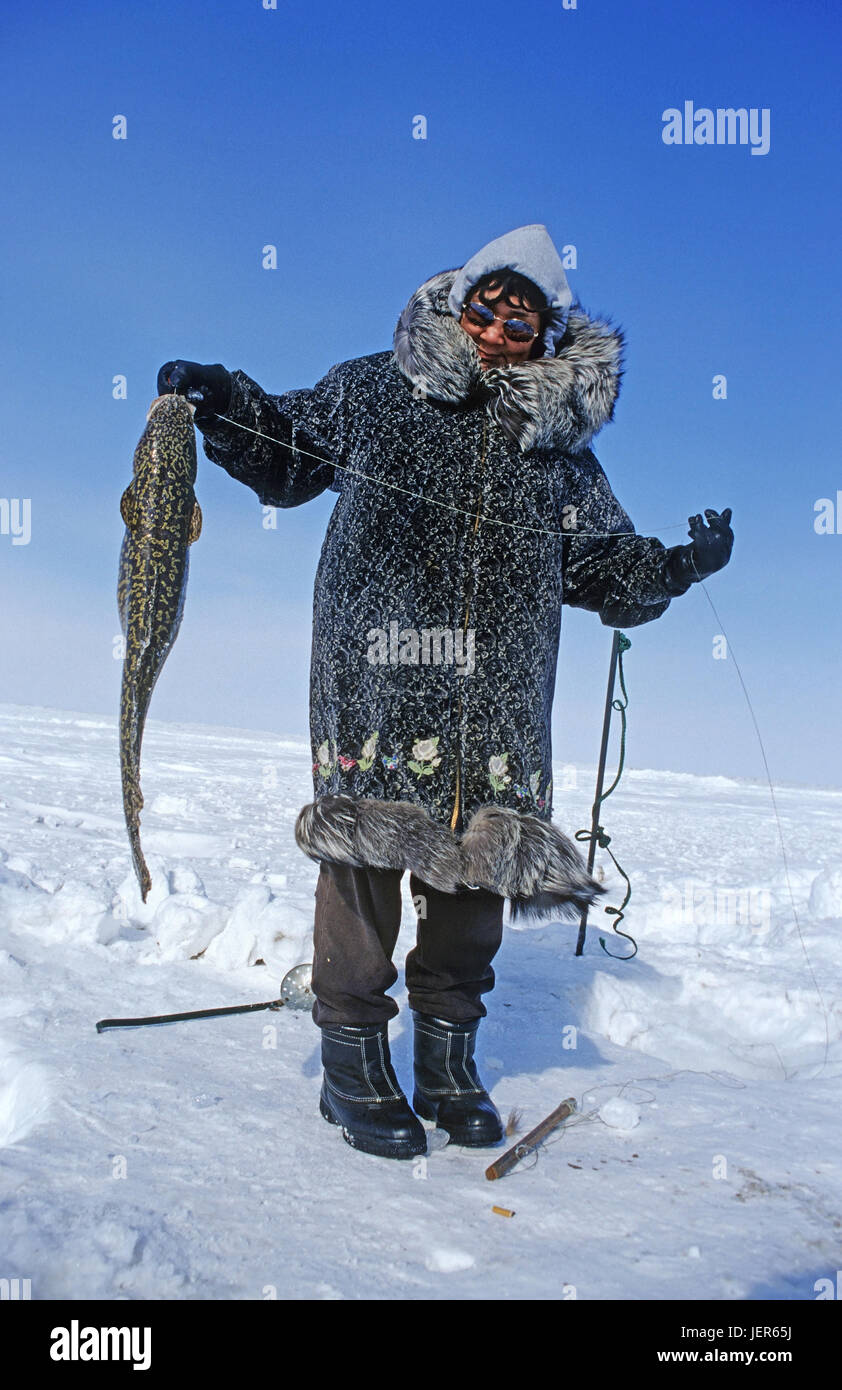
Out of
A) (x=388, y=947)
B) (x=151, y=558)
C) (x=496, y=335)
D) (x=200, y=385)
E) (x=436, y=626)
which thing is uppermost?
(x=496, y=335)

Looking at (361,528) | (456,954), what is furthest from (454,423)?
(456,954)

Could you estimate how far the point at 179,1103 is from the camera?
91.4 inches

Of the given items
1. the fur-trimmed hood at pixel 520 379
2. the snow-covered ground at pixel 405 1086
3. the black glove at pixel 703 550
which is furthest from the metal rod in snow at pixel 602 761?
the fur-trimmed hood at pixel 520 379

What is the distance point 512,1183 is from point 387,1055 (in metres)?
0.48

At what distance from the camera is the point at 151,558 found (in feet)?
7.45

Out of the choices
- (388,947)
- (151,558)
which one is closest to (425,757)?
(388,947)

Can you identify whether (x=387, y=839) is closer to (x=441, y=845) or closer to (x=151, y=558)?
(x=441, y=845)

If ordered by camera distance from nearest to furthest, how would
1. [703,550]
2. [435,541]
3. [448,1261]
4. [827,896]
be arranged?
[448,1261], [435,541], [703,550], [827,896]

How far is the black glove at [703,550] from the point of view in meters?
2.56

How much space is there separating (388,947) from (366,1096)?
15.6 inches

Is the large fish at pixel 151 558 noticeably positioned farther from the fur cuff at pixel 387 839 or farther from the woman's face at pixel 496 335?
the woman's face at pixel 496 335

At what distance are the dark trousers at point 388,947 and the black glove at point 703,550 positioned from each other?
1.19m

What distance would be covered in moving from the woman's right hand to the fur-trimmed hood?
562mm
